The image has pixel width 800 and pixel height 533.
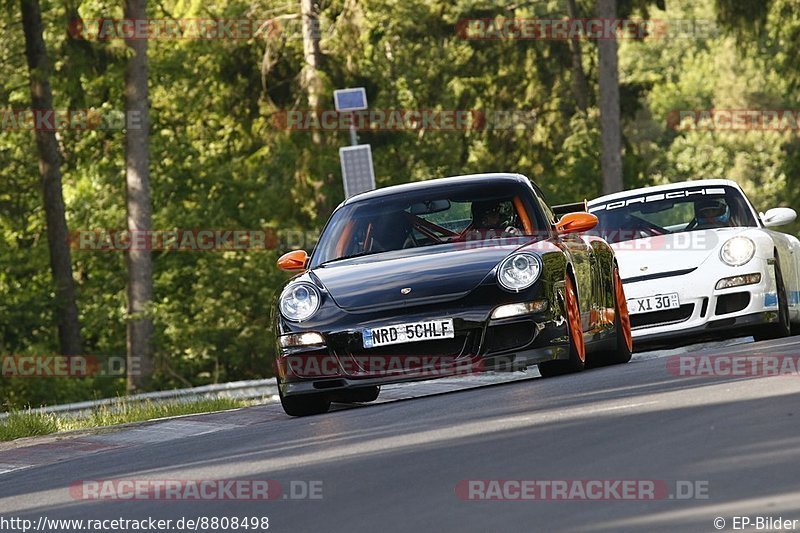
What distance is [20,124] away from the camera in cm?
3988

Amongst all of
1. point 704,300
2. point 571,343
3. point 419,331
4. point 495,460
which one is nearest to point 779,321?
point 704,300

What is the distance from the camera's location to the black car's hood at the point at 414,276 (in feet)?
37.1

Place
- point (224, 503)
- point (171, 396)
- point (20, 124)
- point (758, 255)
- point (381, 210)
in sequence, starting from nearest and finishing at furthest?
point (224, 503) < point (381, 210) < point (758, 255) < point (171, 396) < point (20, 124)

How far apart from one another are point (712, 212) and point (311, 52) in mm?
25249

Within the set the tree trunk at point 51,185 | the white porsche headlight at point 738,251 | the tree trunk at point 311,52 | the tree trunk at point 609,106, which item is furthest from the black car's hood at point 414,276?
the tree trunk at point 311,52

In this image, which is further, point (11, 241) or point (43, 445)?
point (11, 241)

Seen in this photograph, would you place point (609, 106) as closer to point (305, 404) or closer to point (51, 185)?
point (51, 185)

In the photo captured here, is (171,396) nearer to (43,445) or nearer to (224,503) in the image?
(43,445)

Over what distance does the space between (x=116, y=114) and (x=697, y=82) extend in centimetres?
7299

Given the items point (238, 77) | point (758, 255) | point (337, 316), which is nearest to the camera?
point (337, 316)

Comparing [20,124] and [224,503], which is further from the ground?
[224,503]

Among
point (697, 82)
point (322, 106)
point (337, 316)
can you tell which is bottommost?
point (697, 82)

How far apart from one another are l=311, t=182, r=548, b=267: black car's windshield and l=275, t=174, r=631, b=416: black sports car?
0.01 metres

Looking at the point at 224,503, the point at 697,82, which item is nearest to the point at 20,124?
the point at 224,503
